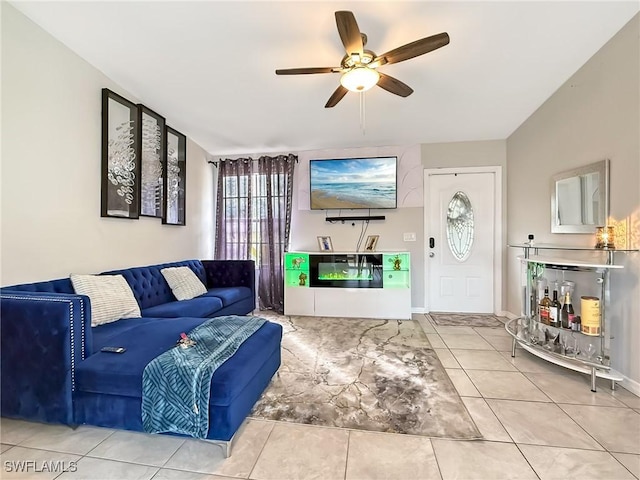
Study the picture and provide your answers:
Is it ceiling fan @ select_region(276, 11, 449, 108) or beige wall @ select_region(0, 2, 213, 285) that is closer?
ceiling fan @ select_region(276, 11, 449, 108)

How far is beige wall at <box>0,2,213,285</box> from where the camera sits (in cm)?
204

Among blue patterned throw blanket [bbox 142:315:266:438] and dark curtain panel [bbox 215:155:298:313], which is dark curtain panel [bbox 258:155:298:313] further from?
blue patterned throw blanket [bbox 142:315:266:438]

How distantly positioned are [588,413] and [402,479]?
1.45m

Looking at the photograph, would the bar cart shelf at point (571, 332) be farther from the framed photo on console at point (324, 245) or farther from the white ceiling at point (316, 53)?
the framed photo on console at point (324, 245)

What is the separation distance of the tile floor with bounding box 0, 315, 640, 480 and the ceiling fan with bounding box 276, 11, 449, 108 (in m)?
2.39

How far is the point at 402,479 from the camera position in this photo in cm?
135

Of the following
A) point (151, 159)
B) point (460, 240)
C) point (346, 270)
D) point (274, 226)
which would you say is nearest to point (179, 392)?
point (151, 159)

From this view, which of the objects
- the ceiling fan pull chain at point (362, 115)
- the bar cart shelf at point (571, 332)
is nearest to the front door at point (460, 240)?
the bar cart shelf at point (571, 332)

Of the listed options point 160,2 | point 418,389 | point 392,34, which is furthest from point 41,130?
point 418,389

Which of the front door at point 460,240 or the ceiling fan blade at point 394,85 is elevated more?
the ceiling fan blade at point 394,85

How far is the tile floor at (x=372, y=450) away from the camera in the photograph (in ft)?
4.59

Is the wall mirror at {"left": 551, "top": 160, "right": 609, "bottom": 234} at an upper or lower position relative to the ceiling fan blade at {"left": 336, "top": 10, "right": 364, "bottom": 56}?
lower

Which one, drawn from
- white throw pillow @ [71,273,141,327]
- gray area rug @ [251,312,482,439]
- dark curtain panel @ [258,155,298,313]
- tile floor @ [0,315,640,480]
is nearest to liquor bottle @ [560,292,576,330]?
tile floor @ [0,315,640,480]

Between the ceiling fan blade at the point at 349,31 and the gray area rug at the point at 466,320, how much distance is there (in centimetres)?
334
